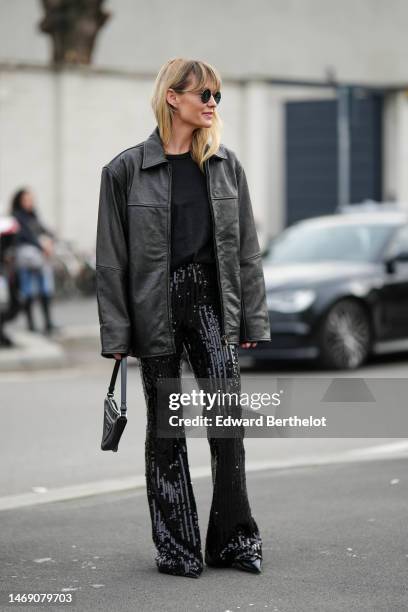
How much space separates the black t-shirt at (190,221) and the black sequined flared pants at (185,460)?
48mm

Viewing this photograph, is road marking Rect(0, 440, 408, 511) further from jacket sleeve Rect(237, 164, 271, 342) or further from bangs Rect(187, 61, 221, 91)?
bangs Rect(187, 61, 221, 91)

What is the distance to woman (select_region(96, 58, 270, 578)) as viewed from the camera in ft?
15.7

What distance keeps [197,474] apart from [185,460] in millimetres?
2030

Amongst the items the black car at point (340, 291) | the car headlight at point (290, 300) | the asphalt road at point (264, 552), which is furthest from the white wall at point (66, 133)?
the asphalt road at point (264, 552)

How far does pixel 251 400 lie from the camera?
4.98 meters

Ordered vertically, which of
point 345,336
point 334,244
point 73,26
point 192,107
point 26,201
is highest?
point 73,26

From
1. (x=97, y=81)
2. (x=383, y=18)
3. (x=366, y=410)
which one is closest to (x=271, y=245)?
(x=366, y=410)

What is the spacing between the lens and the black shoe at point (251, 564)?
4.89 m

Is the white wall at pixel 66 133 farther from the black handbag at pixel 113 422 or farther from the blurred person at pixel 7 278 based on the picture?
the black handbag at pixel 113 422

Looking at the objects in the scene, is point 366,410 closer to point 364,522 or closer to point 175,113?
point 364,522

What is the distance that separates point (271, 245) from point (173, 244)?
915 centimetres

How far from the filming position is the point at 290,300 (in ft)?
39.9

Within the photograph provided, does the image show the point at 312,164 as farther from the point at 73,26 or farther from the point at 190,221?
the point at 190,221

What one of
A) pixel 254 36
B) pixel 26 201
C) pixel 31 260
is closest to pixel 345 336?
pixel 31 260
